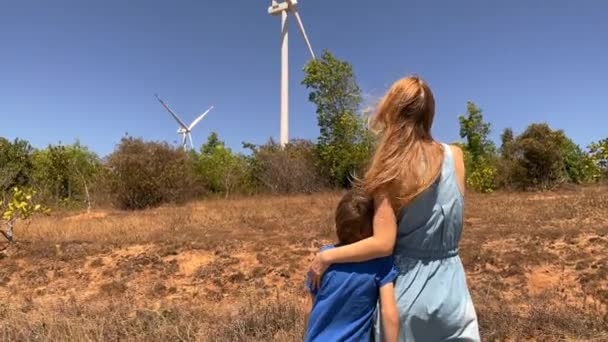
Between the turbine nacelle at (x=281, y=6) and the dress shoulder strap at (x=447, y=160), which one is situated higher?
the turbine nacelle at (x=281, y=6)

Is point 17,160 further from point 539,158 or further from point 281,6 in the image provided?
point 539,158

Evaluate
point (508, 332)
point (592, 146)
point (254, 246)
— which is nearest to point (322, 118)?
point (592, 146)

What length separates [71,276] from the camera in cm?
846

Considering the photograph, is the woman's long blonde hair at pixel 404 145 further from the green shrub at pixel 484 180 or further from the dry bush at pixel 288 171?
the dry bush at pixel 288 171

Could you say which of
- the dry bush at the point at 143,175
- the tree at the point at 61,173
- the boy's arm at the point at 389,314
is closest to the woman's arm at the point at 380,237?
the boy's arm at the point at 389,314

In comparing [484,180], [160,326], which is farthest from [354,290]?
[484,180]

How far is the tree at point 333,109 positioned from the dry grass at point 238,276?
14071mm

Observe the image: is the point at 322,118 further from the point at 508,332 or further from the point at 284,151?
the point at 508,332

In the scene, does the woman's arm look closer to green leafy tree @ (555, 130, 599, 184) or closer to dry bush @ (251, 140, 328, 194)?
green leafy tree @ (555, 130, 599, 184)

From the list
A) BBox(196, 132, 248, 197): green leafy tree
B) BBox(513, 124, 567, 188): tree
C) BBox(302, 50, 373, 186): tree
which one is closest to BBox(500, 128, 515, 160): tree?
BBox(513, 124, 567, 188): tree

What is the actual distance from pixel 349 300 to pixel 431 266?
1.04 ft

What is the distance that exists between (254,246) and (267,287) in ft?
6.82

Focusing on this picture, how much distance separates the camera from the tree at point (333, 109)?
2700 centimetres

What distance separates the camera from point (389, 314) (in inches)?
68.7
